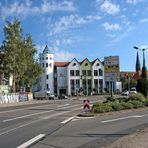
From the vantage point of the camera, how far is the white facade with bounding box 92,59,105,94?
473 feet

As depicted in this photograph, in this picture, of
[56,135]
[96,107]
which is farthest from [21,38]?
[56,135]

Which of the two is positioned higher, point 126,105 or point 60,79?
point 60,79

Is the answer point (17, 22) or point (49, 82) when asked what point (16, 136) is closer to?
point (17, 22)

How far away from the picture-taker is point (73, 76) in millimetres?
143625

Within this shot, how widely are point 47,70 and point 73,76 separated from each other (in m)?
8.85

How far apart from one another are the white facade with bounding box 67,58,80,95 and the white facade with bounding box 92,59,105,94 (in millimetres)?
5418

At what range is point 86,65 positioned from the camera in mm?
146500

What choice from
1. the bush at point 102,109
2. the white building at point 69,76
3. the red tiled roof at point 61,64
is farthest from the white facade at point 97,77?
the bush at point 102,109

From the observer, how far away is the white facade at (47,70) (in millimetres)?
143750

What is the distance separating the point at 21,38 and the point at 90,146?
7367 cm

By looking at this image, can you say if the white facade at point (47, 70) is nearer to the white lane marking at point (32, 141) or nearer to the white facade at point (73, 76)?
the white facade at point (73, 76)

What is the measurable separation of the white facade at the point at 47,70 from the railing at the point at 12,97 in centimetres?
5954

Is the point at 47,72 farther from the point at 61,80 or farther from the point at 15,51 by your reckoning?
the point at 15,51

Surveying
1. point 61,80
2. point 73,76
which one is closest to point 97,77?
point 73,76
